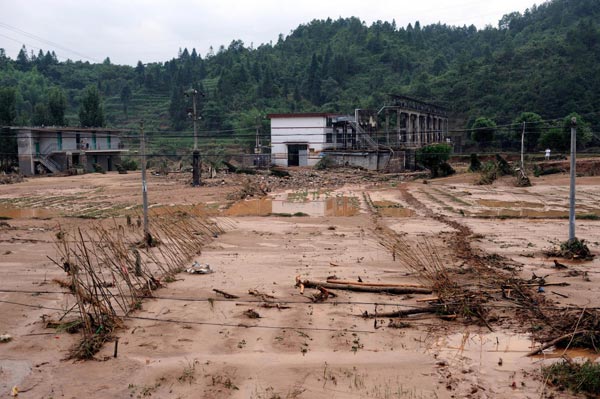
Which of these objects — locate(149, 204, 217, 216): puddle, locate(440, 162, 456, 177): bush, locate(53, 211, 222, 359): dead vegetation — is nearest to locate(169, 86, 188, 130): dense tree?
locate(440, 162, 456, 177): bush

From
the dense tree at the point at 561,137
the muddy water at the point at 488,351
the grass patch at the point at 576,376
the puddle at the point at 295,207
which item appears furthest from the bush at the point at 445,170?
the grass patch at the point at 576,376

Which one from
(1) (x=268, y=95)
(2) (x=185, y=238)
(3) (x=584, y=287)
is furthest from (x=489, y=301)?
(1) (x=268, y=95)

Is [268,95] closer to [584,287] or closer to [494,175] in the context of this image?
[494,175]

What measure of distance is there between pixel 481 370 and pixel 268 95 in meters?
77.9

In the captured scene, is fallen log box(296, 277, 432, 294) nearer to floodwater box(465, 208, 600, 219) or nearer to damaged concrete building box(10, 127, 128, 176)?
floodwater box(465, 208, 600, 219)

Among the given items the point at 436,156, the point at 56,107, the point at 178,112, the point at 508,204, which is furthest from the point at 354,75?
the point at 508,204

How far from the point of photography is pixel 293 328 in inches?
366

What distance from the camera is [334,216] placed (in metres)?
23.0

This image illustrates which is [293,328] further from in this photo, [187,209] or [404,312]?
[187,209]

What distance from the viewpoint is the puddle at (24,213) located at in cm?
2427

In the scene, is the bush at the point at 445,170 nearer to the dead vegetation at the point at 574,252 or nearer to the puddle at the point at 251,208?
the puddle at the point at 251,208

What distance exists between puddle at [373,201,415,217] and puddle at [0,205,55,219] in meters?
14.9

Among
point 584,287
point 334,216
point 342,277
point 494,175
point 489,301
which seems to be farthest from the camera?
point 494,175

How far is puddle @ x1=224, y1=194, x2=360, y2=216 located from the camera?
24.3m
